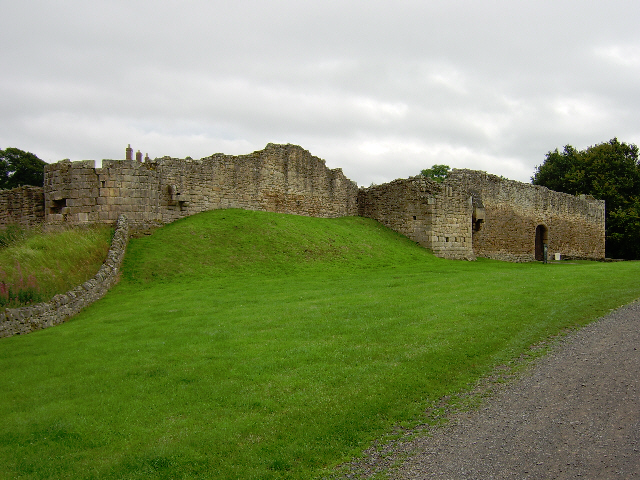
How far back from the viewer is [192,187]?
2430 cm

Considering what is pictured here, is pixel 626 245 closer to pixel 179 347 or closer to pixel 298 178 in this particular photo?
pixel 298 178

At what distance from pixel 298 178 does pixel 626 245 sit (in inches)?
1413

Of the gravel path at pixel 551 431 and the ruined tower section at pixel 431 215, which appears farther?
the ruined tower section at pixel 431 215

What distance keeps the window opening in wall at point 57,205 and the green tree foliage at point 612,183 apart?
44264 millimetres

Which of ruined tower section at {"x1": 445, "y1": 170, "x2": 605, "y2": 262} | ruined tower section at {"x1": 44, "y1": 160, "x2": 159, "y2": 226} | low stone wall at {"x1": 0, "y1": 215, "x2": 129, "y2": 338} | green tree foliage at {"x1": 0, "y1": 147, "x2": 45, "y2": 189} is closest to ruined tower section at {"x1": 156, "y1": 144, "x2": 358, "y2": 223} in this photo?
ruined tower section at {"x1": 44, "y1": 160, "x2": 159, "y2": 226}

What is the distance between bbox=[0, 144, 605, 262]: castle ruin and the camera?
21.9 metres

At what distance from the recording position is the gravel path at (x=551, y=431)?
5367mm

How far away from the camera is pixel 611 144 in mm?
52500

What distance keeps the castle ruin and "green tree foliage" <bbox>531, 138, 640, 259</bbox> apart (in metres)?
8.42

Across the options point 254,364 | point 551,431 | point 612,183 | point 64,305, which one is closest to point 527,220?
point 612,183

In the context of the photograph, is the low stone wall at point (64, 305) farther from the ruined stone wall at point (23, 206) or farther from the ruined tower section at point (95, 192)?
the ruined stone wall at point (23, 206)

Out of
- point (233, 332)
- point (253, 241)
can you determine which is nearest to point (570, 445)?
point (233, 332)

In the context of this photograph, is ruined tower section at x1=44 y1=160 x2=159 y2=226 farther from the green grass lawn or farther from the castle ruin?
the green grass lawn

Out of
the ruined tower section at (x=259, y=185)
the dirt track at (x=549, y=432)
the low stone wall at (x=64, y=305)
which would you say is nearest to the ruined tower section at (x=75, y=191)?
the ruined tower section at (x=259, y=185)
